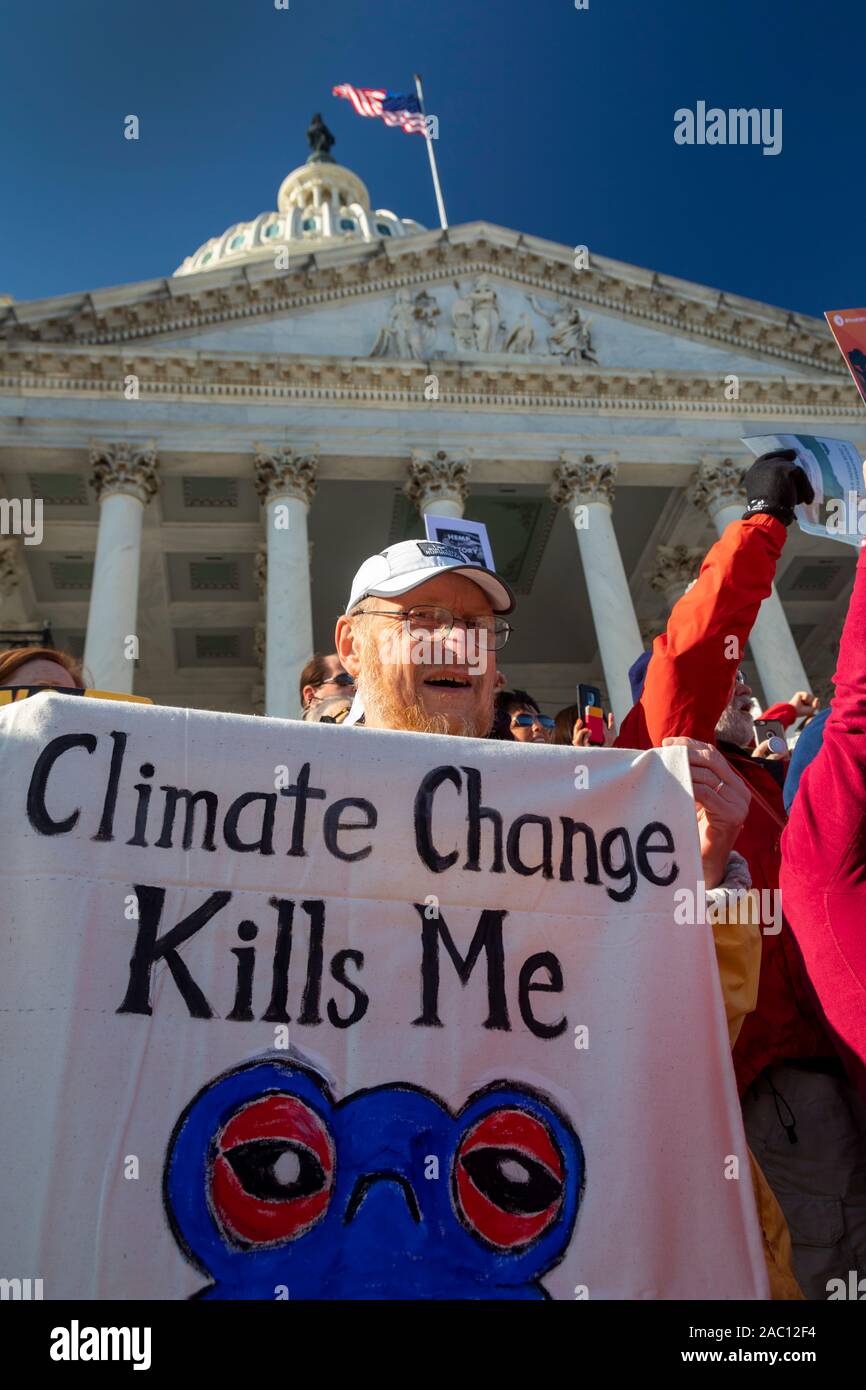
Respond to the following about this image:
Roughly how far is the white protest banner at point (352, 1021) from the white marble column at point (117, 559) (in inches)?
577

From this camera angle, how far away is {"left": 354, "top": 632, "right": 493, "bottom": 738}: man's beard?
3006 mm

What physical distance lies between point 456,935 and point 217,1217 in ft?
2.80

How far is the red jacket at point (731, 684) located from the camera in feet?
9.58

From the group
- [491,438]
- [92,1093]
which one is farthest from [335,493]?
[92,1093]

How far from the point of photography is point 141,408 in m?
21.5

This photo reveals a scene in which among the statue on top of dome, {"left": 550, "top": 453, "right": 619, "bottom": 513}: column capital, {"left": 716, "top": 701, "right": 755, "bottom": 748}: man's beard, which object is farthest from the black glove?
the statue on top of dome

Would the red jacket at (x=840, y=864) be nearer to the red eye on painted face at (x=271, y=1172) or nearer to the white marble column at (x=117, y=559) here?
the red eye on painted face at (x=271, y=1172)

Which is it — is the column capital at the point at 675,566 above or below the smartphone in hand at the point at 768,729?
above

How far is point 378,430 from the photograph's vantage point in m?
22.1

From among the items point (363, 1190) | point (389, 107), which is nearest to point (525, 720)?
point (363, 1190)

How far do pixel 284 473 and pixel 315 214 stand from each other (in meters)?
54.4

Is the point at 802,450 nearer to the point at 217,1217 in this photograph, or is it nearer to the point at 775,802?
the point at 775,802

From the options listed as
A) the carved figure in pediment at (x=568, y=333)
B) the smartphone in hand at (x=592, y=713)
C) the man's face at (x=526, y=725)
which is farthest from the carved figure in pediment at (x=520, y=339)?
the smartphone in hand at (x=592, y=713)

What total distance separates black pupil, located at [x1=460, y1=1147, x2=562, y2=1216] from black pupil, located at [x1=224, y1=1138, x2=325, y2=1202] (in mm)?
353
